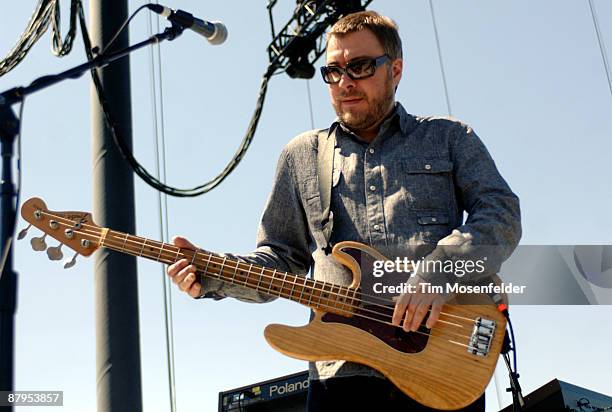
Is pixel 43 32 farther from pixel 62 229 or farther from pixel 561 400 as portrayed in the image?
pixel 561 400

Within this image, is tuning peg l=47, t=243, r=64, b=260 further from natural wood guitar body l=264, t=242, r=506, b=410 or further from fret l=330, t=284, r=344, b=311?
fret l=330, t=284, r=344, b=311

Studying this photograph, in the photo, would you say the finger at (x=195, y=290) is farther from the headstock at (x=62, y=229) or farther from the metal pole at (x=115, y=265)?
the metal pole at (x=115, y=265)

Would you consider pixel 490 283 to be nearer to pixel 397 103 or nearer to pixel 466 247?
pixel 466 247

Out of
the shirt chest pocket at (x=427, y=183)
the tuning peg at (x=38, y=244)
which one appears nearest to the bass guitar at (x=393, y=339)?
the shirt chest pocket at (x=427, y=183)

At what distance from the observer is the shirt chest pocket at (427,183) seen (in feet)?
8.05

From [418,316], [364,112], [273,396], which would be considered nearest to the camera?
[418,316]

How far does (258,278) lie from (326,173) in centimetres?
43

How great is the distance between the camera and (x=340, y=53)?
8.63 ft

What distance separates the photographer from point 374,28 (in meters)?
2.67

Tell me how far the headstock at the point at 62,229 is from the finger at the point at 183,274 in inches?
16.7

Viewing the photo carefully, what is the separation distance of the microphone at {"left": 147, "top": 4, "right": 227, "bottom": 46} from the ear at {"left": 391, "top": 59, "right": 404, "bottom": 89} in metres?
0.97

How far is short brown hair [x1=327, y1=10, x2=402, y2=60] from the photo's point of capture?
267cm

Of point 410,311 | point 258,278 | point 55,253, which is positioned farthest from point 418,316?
point 55,253

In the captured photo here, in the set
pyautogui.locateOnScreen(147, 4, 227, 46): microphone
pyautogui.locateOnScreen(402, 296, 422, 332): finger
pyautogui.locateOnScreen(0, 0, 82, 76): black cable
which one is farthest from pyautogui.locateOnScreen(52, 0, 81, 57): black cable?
pyautogui.locateOnScreen(402, 296, 422, 332): finger
